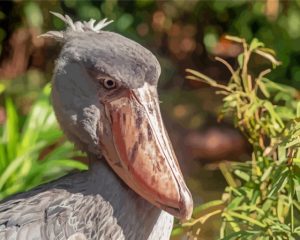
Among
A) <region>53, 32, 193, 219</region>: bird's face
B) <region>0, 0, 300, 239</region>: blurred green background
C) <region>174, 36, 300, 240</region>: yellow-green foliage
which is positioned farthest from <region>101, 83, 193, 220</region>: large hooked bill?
<region>0, 0, 300, 239</region>: blurred green background

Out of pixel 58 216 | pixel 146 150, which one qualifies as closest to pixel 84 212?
pixel 58 216

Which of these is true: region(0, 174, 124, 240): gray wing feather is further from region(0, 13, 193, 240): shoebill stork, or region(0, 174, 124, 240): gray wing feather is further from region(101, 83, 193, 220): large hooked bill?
region(101, 83, 193, 220): large hooked bill

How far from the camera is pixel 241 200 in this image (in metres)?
3.14

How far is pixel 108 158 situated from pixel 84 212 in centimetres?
16

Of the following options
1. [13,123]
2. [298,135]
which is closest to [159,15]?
[13,123]

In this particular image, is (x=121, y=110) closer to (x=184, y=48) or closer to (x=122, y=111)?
(x=122, y=111)

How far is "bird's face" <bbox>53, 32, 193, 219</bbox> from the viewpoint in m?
2.59

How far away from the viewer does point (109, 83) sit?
2.62 meters

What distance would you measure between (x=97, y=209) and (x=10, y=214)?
0.65ft

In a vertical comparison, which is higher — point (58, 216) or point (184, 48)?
point (58, 216)

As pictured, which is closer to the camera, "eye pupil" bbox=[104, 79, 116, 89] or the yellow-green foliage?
"eye pupil" bbox=[104, 79, 116, 89]

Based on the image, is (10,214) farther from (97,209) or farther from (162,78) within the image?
(162,78)

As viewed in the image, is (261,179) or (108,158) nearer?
(108,158)

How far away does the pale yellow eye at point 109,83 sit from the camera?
2.61m
